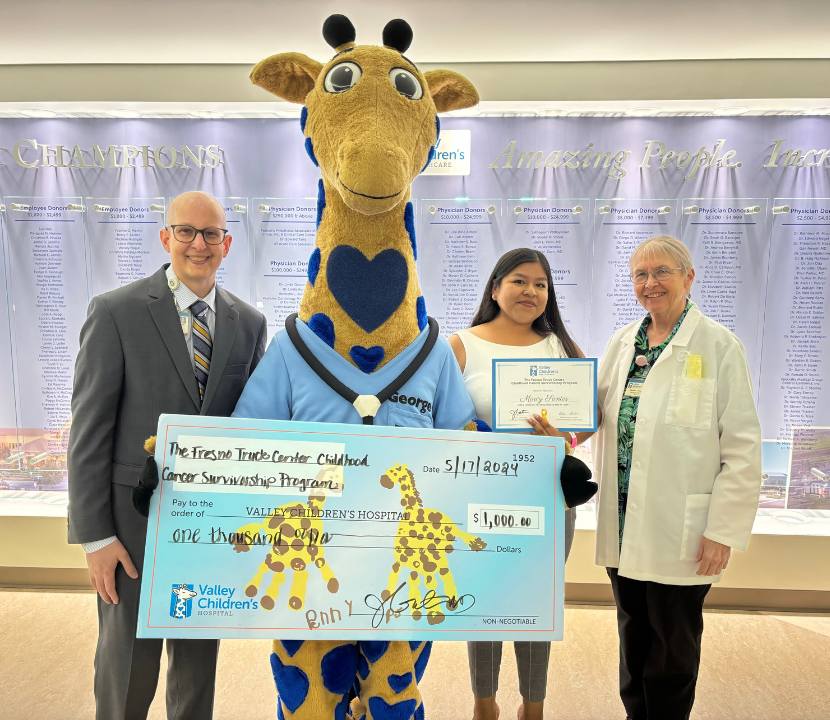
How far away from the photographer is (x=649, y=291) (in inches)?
66.9

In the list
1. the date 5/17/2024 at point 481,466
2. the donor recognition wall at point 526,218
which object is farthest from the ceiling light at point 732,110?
the date 5/17/2024 at point 481,466

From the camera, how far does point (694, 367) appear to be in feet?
5.34

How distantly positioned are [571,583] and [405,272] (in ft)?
7.64

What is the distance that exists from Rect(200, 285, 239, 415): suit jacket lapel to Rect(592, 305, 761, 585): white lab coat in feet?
4.26

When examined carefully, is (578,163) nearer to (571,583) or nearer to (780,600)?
(571,583)

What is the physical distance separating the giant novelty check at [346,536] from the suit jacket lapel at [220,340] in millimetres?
353

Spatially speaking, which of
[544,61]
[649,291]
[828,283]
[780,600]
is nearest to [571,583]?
[780,600]

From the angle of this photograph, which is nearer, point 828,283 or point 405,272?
point 405,272

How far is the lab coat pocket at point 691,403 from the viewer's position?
5.30 feet

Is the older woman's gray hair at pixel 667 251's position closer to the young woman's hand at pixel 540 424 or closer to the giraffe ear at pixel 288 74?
the young woman's hand at pixel 540 424

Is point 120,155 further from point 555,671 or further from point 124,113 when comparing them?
point 555,671

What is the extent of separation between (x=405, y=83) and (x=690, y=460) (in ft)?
4.52

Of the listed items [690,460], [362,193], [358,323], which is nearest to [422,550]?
[358,323]

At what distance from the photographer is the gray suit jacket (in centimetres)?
139
